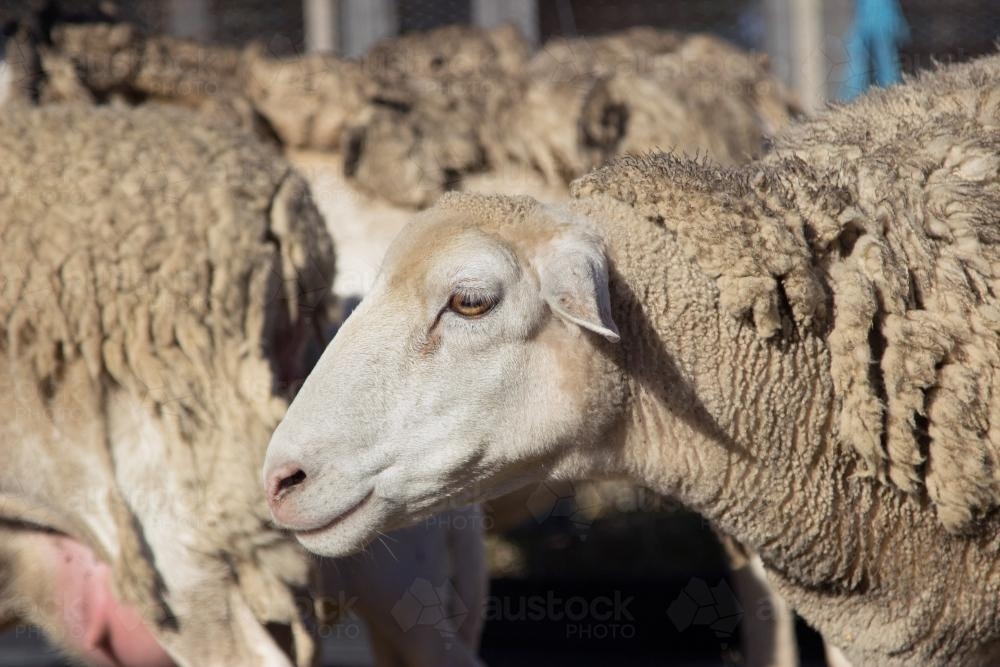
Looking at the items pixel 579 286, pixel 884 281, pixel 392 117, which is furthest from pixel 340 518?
pixel 392 117

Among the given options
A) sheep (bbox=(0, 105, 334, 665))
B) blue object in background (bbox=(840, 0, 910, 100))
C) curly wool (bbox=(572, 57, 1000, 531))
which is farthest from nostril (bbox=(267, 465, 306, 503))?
blue object in background (bbox=(840, 0, 910, 100))

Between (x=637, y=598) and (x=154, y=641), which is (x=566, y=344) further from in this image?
(x=637, y=598)

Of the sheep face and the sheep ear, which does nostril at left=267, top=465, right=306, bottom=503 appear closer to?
the sheep face

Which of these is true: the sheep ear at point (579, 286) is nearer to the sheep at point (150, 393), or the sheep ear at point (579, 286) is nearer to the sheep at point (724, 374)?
the sheep at point (724, 374)

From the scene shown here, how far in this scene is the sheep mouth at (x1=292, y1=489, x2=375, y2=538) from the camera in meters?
2.12

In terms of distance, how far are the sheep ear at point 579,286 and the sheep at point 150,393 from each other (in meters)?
0.87

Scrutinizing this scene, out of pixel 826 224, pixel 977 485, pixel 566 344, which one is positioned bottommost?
pixel 977 485

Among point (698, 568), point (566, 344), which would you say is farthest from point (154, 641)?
point (698, 568)

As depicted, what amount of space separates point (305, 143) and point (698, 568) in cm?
322

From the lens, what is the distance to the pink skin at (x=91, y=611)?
9.32 ft

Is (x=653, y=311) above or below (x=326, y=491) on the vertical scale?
above

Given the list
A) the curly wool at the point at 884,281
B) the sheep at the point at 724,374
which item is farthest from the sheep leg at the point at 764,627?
the curly wool at the point at 884,281

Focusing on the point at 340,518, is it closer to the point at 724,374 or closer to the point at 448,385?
the point at 448,385

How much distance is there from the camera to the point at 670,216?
2.18 meters
